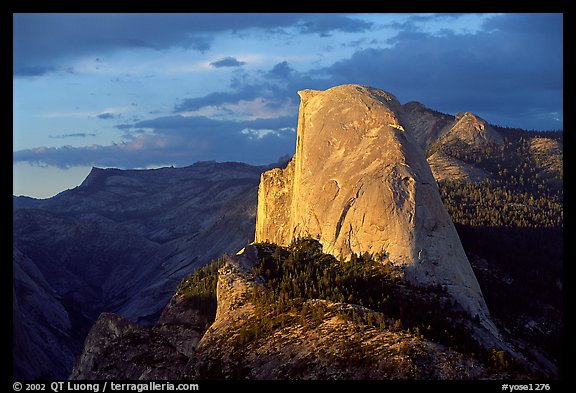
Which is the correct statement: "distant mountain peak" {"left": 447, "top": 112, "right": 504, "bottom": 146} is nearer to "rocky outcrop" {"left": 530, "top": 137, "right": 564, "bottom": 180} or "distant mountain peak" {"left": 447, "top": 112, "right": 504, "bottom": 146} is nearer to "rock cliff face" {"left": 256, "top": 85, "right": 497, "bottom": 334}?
"rocky outcrop" {"left": 530, "top": 137, "right": 564, "bottom": 180}

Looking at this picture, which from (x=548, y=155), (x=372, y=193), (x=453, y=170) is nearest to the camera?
(x=372, y=193)

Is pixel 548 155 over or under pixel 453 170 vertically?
over

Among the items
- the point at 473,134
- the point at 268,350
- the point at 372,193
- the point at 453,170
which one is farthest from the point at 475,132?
the point at 268,350

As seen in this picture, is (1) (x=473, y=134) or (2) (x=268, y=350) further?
(1) (x=473, y=134)

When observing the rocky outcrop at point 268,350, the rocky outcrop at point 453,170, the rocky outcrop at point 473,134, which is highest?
the rocky outcrop at point 473,134

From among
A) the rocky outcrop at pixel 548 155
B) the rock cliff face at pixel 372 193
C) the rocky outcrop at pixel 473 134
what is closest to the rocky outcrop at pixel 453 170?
the rocky outcrop at pixel 548 155

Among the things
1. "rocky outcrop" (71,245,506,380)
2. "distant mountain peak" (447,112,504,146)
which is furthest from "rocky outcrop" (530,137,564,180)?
"rocky outcrop" (71,245,506,380)

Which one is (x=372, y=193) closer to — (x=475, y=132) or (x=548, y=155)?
(x=548, y=155)

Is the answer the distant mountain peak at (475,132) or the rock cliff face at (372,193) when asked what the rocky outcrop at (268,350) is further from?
the distant mountain peak at (475,132)
